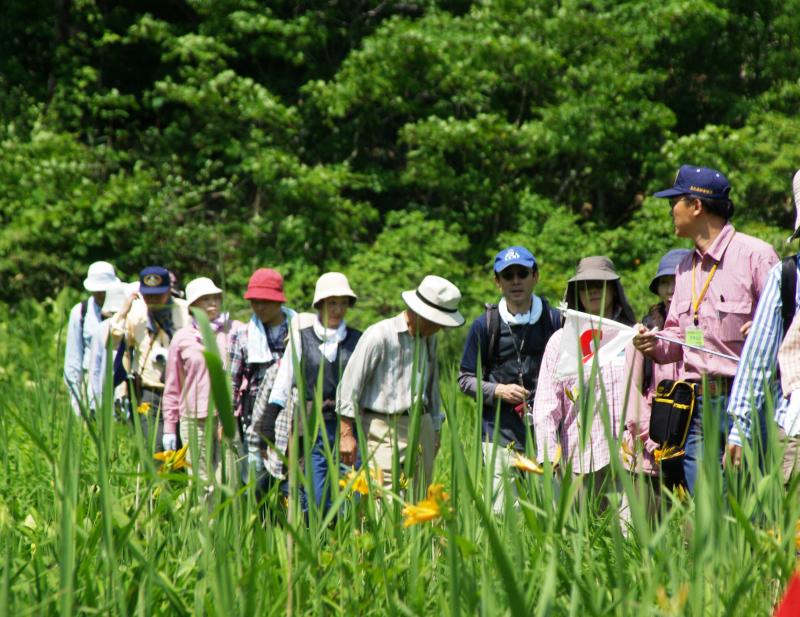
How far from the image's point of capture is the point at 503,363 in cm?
452

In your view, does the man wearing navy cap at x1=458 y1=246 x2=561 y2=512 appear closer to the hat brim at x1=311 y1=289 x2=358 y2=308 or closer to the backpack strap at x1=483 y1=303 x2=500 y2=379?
the backpack strap at x1=483 y1=303 x2=500 y2=379

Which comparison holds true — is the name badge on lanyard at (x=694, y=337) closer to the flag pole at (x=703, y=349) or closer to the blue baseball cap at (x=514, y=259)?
the flag pole at (x=703, y=349)

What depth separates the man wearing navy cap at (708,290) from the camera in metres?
3.42

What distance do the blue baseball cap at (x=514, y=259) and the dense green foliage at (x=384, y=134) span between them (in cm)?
670

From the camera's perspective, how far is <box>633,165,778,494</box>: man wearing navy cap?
342 cm

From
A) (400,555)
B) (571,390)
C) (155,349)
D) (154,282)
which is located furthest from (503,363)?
(400,555)

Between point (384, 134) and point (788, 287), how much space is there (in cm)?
1165

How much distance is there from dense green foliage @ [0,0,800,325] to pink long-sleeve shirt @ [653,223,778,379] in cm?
764

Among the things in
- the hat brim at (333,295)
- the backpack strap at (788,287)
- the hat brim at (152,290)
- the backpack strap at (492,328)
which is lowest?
the backpack strap at (492,328)

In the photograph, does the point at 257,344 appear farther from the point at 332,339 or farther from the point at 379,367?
the point at 379,367

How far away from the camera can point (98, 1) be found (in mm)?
14219

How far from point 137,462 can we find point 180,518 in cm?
68

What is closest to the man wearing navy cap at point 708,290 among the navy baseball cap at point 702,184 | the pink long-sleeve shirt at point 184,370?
the navy baseball cap at point 702,184

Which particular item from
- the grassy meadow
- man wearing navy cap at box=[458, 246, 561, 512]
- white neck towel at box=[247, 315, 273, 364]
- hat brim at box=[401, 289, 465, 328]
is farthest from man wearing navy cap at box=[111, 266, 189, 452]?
the grassy meadow
